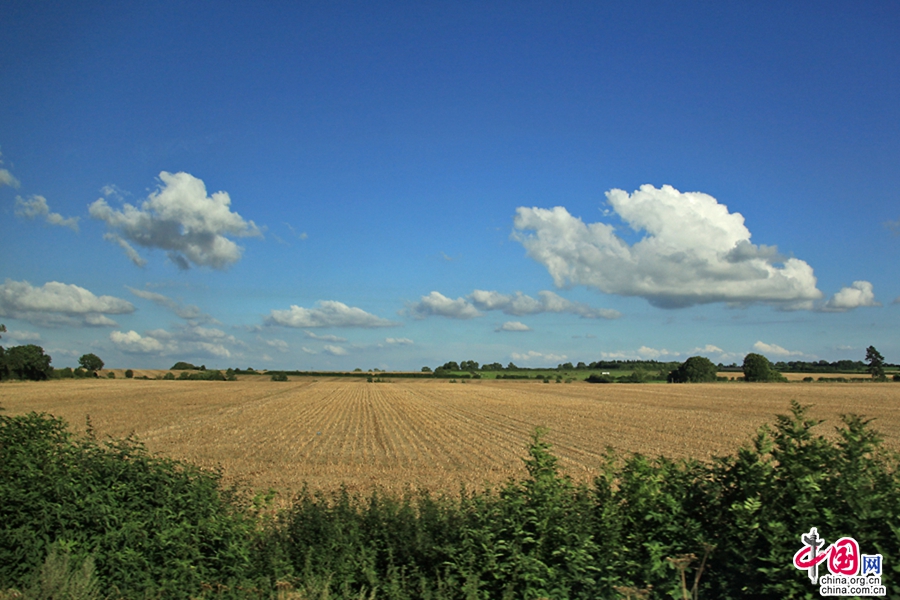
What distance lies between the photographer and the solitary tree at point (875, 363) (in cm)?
12662

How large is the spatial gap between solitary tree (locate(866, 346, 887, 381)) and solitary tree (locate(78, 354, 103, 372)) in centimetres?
19571

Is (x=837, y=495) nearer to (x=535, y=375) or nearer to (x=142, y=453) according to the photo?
(x=142, y=453)

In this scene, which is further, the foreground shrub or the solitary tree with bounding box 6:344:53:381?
the solitary tree with bounding box 6:344:53:381

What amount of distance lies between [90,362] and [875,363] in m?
203

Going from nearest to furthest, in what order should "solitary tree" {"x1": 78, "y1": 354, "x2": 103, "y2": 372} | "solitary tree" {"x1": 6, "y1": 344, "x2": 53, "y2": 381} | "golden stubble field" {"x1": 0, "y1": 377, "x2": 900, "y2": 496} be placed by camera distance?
"golden stubble field" {"x1": 0, "y1": 377, "x2": 900, "y2": 496} < "solitary tree" {"x1": 6, "y1": 344, "x2": 53, "y2": 381} < "solitary tree" {"x1": 78, "y1": 354, "x2": 103, "y2": 372}

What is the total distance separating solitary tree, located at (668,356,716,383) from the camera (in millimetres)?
136250

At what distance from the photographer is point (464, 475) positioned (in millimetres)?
19812

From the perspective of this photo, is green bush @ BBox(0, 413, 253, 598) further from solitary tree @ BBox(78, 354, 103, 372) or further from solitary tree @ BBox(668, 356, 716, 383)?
solitary tree @ BBox(78, 354, 103, 372)

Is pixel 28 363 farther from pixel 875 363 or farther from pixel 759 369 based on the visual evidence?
pixel 875 363

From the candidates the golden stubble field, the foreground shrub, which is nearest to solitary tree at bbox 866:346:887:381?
the golden stubble field

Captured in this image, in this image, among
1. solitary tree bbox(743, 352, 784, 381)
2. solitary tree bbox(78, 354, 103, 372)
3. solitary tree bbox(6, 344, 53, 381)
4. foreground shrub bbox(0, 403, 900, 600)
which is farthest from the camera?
solitary tree bbox(78, 354, 103, 372)

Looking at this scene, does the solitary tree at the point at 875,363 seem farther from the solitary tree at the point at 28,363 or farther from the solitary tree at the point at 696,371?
the solitary tree at the point at 28,363

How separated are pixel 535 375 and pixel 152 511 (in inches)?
6512

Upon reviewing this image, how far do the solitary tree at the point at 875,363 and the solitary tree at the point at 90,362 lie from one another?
642 feet
